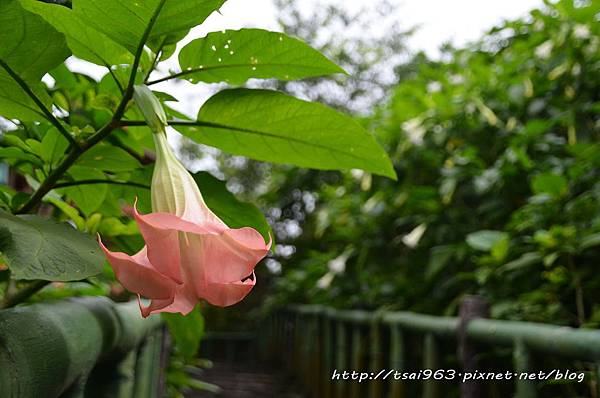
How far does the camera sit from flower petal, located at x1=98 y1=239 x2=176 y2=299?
0.31 meters

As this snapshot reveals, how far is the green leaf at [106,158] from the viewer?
47 cm

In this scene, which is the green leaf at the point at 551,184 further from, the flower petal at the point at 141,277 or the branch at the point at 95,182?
the flower petal at the point at 141,277

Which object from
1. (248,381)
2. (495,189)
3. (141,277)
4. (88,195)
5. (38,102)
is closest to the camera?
(141,277)

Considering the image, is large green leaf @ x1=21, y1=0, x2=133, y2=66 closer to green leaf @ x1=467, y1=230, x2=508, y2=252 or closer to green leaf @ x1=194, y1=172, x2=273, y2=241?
green leaf @ x1=194, y1=172, x2=273, y2=241

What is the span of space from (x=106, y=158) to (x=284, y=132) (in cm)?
14

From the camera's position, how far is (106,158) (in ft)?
1.59

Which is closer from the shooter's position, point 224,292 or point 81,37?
point 224,292

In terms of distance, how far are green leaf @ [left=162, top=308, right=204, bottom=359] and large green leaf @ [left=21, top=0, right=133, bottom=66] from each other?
0.26 metres

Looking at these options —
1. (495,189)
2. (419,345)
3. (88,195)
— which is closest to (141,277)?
(88,195)

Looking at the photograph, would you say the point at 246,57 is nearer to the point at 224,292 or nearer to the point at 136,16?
the point at 136,16

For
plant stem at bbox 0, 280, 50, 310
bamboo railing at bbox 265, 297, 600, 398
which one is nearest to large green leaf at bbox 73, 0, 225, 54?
plant stem at bbox 0, 280, 50, 310

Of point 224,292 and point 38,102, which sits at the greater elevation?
point 38,102

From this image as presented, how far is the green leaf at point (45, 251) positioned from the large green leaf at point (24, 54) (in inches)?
3.4

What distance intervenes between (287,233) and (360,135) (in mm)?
5688
